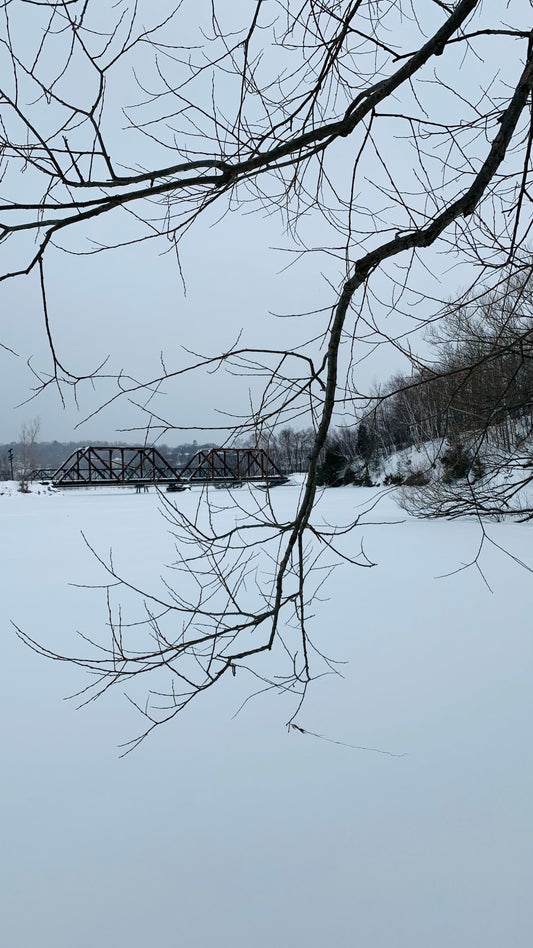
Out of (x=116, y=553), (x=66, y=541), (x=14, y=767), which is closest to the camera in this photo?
(x=14, y=767)

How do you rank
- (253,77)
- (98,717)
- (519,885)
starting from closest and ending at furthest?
1. (253,77)
2. (519,885)
3. (98,717)

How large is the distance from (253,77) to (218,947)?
256 centimetres

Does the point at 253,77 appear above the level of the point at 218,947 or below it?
above

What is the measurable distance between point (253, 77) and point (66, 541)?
949 centimetres

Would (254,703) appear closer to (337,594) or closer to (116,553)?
(337,594)

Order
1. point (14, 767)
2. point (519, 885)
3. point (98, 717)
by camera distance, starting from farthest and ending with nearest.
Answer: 1. point (98, 717)
2. point (14, 767)
3. point (519, 885)

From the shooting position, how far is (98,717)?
367 centimetres

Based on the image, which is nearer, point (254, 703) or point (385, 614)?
point (254, 703)

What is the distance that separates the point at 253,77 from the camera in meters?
1.83

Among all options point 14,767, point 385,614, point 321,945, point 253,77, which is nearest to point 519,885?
point 321,945

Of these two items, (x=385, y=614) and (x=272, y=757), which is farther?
(x=385, y=614)

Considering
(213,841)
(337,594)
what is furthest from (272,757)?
(337,594)

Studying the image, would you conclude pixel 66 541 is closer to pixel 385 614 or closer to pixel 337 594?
pixel 337 594

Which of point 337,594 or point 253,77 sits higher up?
point 253,77
